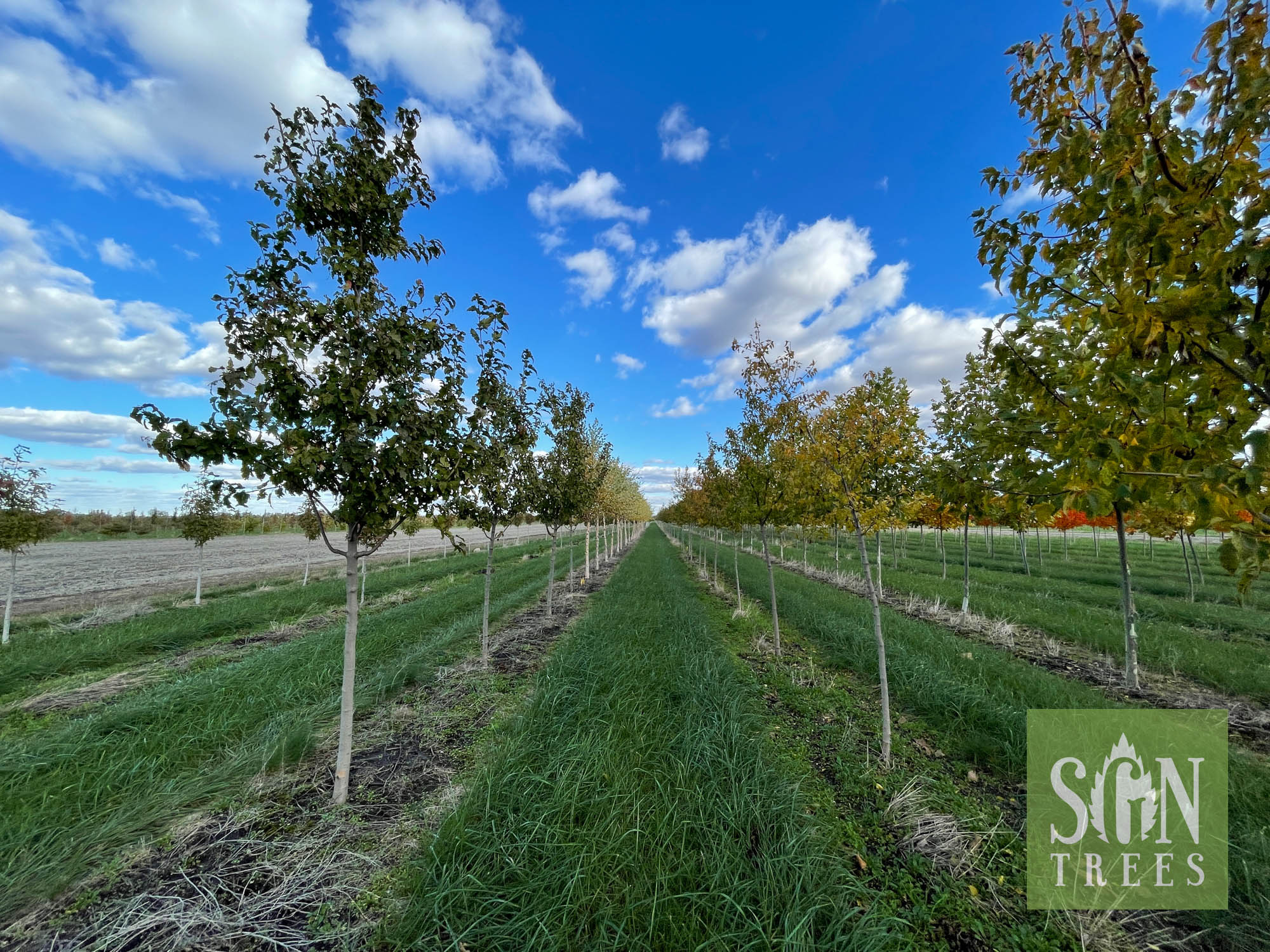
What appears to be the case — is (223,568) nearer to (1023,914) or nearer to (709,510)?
(709,510)

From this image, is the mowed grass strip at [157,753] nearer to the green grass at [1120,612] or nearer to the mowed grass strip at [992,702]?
the mowed grass strip at [992,702]

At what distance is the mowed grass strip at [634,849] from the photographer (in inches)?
99.8

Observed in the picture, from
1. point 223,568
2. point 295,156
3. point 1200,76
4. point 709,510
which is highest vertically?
point 295,156

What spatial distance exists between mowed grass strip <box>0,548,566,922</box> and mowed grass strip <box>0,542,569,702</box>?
2.82m

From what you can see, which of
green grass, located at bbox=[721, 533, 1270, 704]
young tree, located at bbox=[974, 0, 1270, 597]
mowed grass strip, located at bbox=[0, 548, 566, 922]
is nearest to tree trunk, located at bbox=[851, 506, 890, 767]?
young tree, located at bbox=[974, 0, 1270, 597]

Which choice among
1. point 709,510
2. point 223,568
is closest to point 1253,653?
point 709,510

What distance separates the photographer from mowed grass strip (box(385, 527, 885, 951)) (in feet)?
8.32

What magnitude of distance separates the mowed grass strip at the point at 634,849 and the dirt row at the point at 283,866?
0.39 m

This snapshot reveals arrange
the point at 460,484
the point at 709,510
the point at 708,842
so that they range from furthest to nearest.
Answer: the point at 709,510 < the point at 460,484 < the point at 708,842

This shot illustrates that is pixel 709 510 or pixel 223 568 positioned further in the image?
pixel 223 568

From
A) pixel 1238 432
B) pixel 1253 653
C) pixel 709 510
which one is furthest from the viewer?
pixel 709 510

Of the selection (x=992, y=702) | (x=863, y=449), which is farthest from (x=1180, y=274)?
(x=992, y=702)

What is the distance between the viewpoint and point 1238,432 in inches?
66.8

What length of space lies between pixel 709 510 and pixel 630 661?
1179cm
